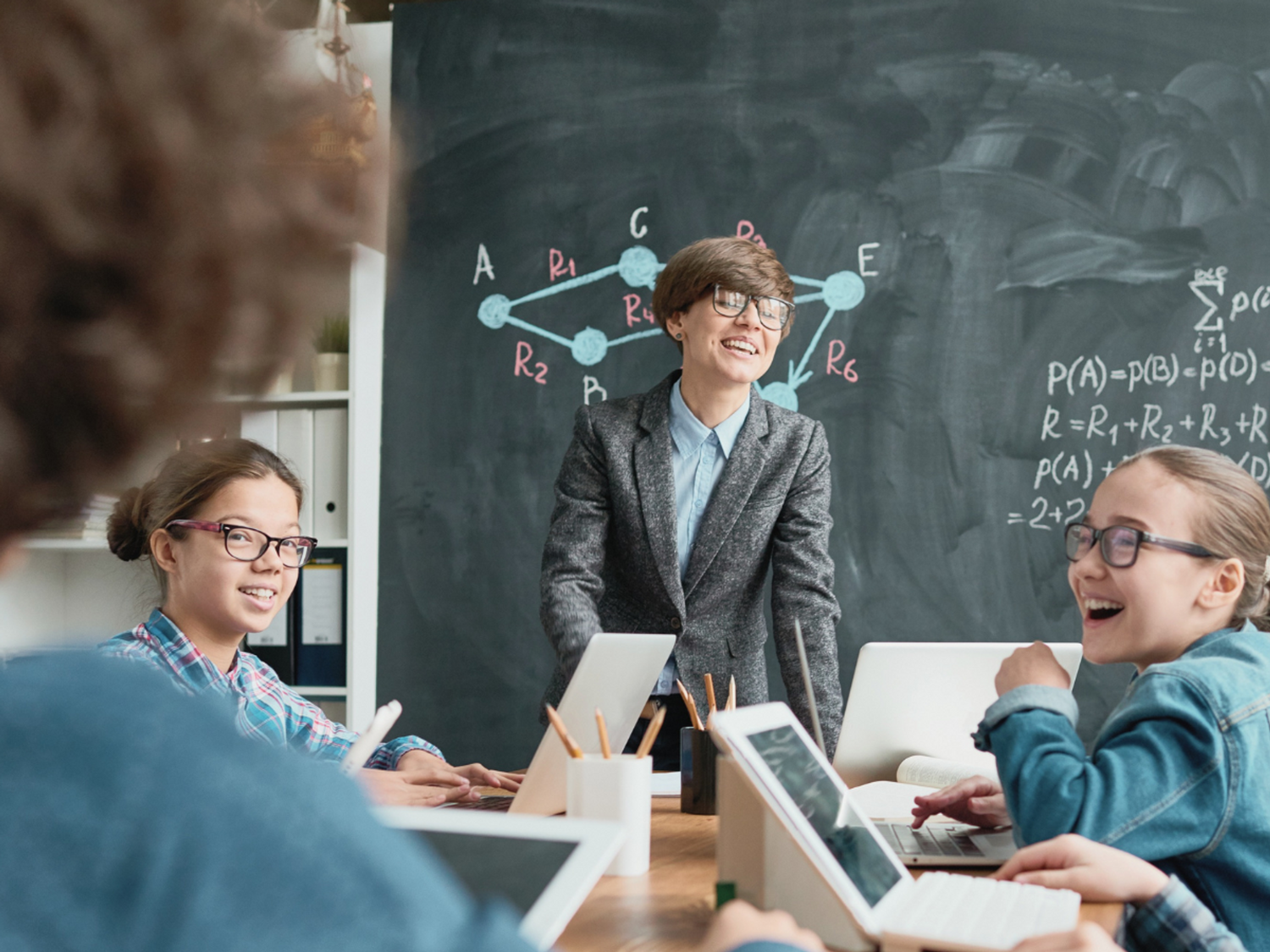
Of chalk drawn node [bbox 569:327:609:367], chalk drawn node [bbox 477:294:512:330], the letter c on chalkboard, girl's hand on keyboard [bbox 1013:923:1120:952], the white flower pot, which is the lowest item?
girl's hand on keyboard [bbox 1013:923:1120:952]

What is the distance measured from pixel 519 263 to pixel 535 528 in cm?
76

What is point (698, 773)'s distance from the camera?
149cm

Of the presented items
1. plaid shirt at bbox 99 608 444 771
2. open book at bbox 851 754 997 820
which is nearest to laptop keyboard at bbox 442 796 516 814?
plaid shirt at bbox 99 608 444 771

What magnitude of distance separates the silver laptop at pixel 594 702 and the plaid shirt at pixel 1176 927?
23.0 inches

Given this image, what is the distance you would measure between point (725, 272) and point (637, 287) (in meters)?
0.99

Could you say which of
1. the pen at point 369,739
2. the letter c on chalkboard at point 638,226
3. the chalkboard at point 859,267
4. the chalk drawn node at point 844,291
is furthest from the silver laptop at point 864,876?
the letter c on chalkboard at point 638,226

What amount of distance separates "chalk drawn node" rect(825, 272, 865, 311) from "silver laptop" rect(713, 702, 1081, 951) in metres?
2.12

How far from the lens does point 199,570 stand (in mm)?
1730

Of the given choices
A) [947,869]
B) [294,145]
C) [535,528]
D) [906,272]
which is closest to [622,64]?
[906,272]

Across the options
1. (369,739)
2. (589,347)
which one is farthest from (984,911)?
(589,347)

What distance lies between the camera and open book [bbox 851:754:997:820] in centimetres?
144

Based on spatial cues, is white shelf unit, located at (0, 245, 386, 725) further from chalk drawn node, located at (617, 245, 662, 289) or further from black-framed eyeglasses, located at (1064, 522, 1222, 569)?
black-framed eyeglasses, located at (1064, 522, 1222, 569)

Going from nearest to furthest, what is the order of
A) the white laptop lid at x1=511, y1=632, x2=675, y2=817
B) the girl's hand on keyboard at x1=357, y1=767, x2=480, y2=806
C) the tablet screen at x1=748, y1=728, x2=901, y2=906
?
1. the tablet screen at x1=748, y1=728, x2=901, y2=906
2. the white laptop lid at x1=511, y1=632, x2=675, y2=817
3. the girl's hand on keyboard at x1=357, y1=767, x2=480, y2=806

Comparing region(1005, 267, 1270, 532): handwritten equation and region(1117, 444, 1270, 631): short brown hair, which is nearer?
region(1117, 444, 1270, 631): short brown hair
